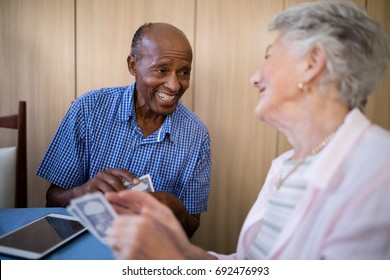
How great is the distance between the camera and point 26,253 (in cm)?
75

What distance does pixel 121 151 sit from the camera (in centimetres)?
151

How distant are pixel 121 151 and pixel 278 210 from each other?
0.91 m

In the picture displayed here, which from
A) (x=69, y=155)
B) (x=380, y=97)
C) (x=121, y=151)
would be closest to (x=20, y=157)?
(x=69, y=155)

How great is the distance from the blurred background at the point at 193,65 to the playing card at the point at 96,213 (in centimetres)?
151

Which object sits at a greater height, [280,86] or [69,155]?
[280,86]

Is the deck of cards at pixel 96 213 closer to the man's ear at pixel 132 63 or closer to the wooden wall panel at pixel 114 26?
the man's ear at pixel 132 63

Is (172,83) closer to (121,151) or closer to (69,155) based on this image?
(121,151)

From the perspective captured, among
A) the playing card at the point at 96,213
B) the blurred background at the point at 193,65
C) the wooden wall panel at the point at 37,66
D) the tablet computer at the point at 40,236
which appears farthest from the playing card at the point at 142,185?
the wooden wall panel at the point at 37,66

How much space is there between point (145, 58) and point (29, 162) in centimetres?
133

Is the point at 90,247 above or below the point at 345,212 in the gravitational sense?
below

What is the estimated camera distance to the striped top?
0.79 meters

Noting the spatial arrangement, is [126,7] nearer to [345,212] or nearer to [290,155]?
[290,155]

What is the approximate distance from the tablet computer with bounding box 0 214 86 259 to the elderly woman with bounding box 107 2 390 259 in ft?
0.61
